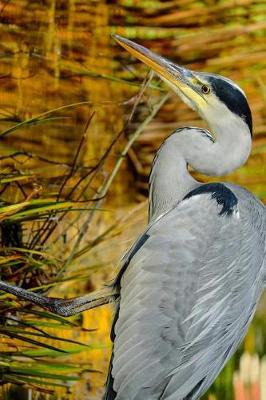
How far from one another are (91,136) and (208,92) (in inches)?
46.3

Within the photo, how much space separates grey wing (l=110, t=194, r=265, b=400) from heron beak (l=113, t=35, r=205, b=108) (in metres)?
0.24

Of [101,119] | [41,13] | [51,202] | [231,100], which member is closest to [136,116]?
[101,119]

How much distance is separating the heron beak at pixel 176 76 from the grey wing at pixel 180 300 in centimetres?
24

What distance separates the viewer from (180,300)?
2732mm

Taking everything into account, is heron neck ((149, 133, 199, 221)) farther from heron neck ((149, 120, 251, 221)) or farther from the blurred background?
the blurred background

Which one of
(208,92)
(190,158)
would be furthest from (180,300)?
(208,92)

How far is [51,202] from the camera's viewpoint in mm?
3301

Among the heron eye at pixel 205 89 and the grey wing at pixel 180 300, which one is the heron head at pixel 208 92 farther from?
the grey wing at pixel 180 300

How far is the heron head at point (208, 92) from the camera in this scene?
A: 283 centimetres

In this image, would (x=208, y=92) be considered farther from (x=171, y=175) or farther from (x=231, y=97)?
(x=171, y=175)

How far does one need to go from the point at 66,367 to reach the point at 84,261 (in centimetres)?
48

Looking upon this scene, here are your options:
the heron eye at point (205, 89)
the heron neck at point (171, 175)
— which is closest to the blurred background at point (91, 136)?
the heron neck at point (171, 175)

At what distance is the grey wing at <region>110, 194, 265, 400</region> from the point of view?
274 centimetres

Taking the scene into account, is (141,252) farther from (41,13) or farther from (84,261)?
(41,13)
